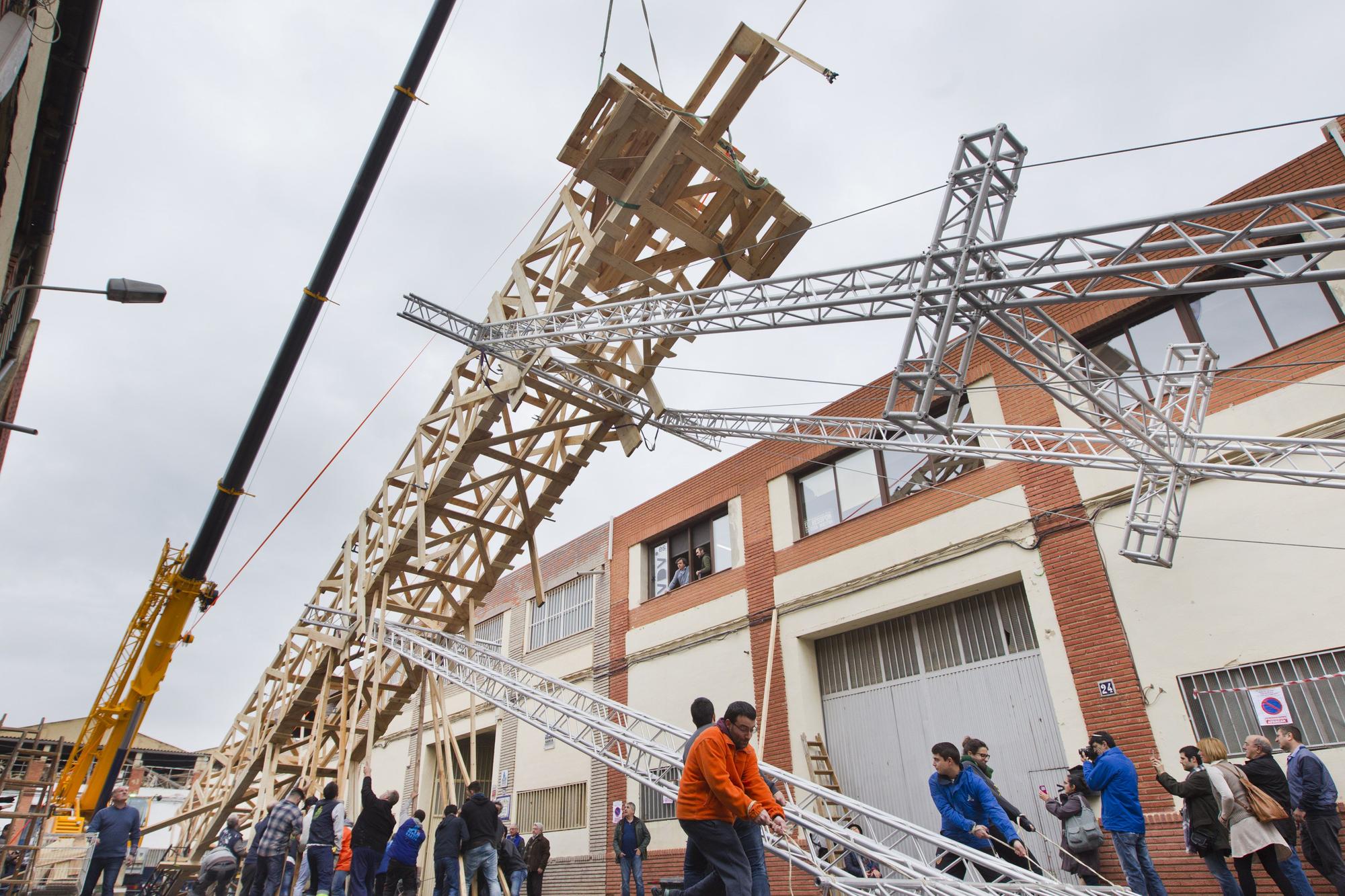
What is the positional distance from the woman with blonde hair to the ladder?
1382 mm

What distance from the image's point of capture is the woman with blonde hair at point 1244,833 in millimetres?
6891

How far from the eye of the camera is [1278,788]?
7.08 meters

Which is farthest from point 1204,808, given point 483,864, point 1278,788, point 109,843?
point 109,843

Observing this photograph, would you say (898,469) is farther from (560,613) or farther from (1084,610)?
(560,613)

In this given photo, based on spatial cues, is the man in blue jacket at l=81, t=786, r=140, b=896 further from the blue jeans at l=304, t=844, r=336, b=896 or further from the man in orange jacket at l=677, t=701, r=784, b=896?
the man in orange jacket at l=677, t=701, r=784, b=896

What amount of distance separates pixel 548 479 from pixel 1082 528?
760 cm

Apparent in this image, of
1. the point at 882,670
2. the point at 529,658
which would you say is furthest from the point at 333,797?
the point at 529,658

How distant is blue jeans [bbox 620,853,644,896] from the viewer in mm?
13234

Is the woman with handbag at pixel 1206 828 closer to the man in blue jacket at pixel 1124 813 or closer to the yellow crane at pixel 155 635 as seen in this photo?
the man in blue jacket at pixel 1124 813

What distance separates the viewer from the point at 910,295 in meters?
7.43

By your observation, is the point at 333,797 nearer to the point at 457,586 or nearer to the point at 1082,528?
the point at 457,586

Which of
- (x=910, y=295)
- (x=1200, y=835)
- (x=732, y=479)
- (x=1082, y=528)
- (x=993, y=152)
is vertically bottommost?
(x=1200, y=835)

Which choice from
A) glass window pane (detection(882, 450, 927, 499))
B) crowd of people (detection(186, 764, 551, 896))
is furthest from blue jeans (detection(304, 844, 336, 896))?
glass window pane (detection(882, 450, 927, 499))

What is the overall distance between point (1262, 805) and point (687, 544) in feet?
38.1
